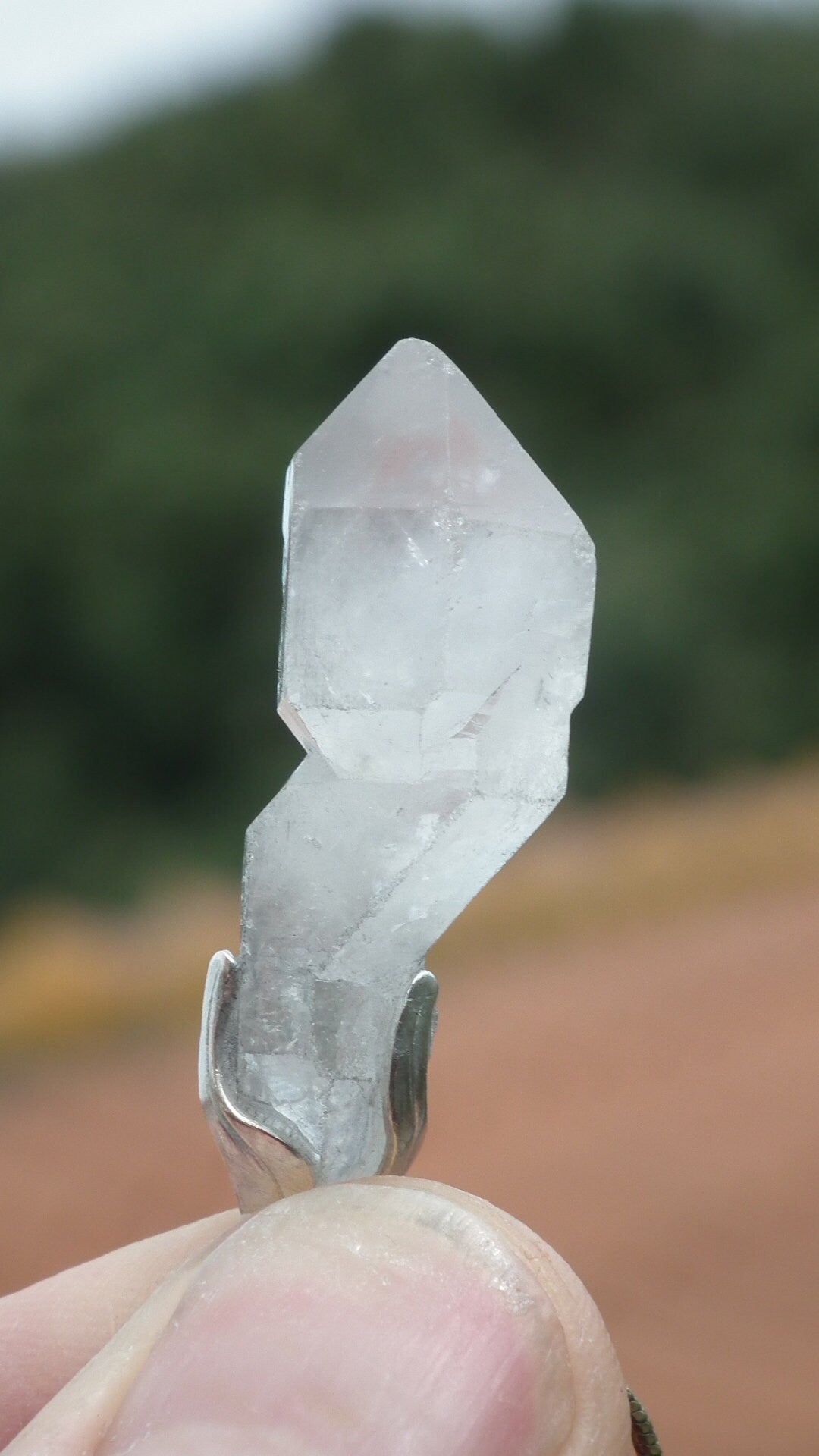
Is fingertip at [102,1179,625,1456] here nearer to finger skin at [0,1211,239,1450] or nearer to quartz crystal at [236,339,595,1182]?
quartz crystal at [236,339,595,1182]

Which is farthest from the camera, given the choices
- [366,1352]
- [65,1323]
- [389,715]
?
[65,1323]

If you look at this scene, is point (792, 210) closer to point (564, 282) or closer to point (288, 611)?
point (564, 282)

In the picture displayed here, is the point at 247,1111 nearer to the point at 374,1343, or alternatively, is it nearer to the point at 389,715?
the point at 374,1343

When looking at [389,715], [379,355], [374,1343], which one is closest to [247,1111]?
[374,1343]

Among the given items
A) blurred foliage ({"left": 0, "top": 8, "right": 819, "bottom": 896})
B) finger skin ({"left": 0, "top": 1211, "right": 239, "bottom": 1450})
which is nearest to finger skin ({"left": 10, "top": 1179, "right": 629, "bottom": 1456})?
finger skin ({"left": 0, "top": 1211, "right": 239, "bottom": 1450})

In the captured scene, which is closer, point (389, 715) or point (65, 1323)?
point (389, 715)
